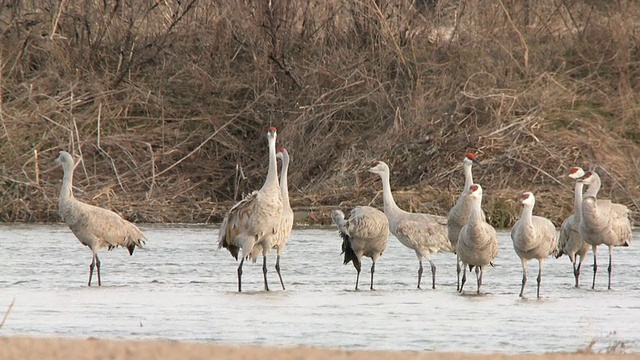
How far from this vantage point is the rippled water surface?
755cm

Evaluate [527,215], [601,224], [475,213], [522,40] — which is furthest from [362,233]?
[522,40]

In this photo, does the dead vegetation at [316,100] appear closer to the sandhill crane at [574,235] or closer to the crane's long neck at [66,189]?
the sandhill crane at [574,235]

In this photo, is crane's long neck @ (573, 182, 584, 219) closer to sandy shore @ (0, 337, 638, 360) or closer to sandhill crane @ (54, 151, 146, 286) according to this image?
sandhill crane @ (54, 151, 146, 286)

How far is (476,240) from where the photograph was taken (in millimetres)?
10227

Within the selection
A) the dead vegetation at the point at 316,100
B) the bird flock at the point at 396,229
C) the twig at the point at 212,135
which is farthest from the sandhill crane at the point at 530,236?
the twig at the point at 212,135

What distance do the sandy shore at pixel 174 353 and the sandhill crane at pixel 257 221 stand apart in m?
4.05

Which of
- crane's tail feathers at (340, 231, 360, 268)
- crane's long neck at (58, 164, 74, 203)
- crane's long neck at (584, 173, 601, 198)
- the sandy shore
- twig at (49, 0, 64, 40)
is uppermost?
twig at (49, 0, 64, 40)

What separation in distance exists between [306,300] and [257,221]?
49.7 inches

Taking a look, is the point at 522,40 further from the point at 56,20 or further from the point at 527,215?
the point at 527,215

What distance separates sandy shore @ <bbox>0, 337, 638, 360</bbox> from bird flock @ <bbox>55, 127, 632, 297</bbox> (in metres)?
3.89

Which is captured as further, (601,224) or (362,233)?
(601,224)

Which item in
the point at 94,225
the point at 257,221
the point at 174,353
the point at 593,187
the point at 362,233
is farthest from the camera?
the point at 593,187

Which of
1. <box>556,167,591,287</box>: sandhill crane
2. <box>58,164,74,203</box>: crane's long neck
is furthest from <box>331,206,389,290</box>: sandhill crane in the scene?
<box>58,164,74,203</box>: crane's long neck

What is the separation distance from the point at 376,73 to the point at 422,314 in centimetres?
959
